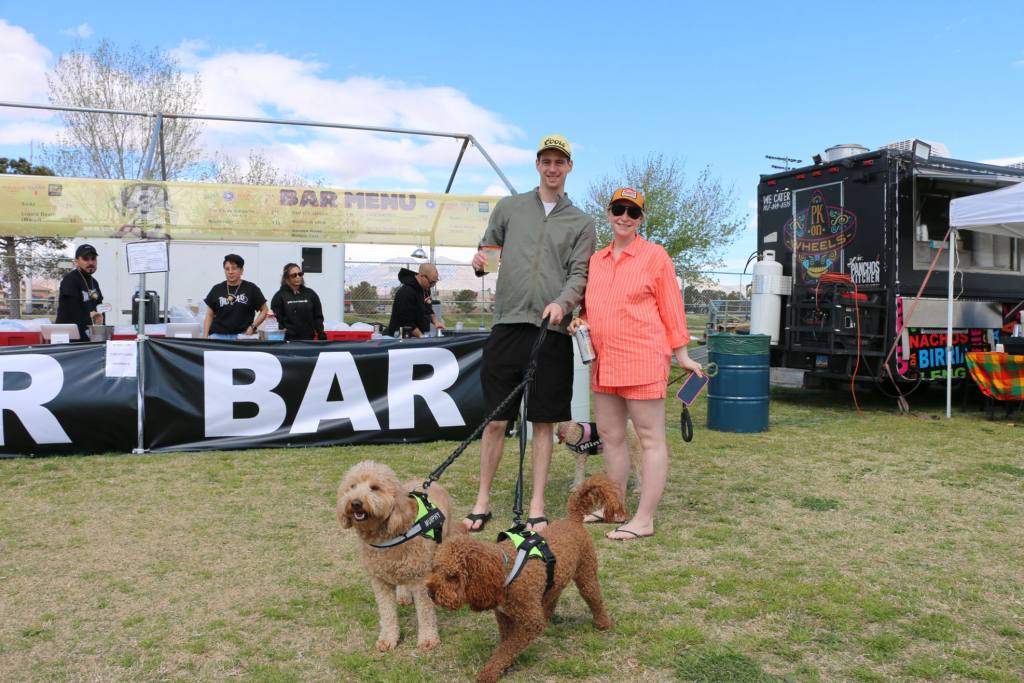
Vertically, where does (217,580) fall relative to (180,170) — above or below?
below

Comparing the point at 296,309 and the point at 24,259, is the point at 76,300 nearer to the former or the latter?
the point at 296,309

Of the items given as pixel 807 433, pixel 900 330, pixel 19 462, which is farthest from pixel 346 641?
pixel 900 330

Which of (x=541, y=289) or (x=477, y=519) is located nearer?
(x=541, y=289)

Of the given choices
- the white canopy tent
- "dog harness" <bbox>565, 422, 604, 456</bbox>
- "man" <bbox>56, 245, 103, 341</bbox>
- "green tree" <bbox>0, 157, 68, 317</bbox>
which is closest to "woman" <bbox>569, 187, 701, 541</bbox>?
"dog harness" <bbox>565, 422, 604, 456</bbox>

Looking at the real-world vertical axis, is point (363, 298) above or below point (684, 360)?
above

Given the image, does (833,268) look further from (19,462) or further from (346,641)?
(19,462)

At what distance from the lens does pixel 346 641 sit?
2891 millimetres

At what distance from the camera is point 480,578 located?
2250mm

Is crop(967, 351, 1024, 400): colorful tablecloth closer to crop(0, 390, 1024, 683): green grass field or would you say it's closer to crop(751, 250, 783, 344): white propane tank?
crop(751, 250, 783, 344): white propane tank

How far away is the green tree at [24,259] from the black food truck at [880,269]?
19176mm

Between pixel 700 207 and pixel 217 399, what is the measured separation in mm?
26908

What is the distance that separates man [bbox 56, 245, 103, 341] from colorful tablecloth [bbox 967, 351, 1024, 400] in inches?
377

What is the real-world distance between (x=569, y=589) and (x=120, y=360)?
464cm

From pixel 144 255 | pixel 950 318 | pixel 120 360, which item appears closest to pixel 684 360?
pixel 144 255
